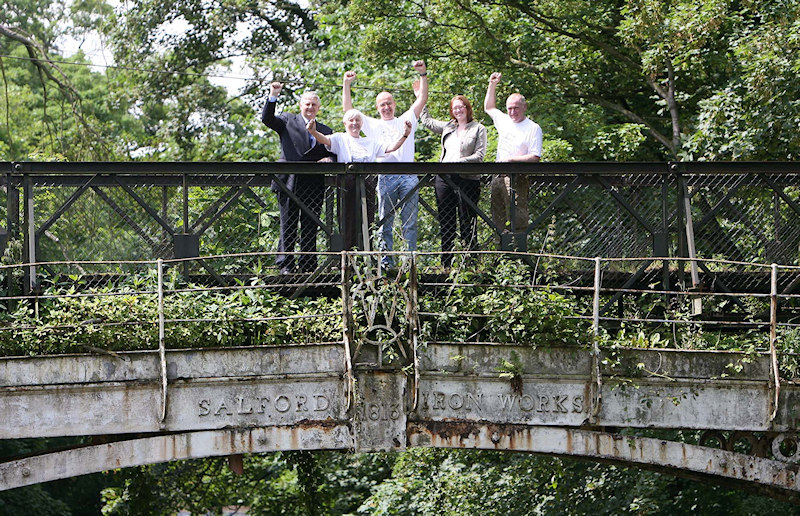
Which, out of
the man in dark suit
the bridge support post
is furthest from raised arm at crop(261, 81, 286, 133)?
the bridge support post

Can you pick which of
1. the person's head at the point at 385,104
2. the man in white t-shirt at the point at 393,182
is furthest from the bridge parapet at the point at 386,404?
the person's head at the point at 385,104

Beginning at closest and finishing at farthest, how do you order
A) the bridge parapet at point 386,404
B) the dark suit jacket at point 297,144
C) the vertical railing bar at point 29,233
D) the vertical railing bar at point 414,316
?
the bridge parapet at point 386,404 → the vertical railing bar at point 414,316 → the vertical railing bar at point 29,233 → the dark suit jacket at point 297,144

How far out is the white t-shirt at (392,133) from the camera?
42.6 feet

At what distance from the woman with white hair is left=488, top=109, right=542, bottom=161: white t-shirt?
90cm

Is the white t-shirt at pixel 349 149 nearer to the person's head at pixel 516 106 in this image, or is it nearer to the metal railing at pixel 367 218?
the metal railing at pixel 367 218

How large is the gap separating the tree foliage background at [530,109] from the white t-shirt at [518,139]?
3.76 metres

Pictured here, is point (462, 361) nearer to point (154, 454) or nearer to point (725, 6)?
point (154, 454)

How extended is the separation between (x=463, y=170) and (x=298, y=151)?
1592 mm

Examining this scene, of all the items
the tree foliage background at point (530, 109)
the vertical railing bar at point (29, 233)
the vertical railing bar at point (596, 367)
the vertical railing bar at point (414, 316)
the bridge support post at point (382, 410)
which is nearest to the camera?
the vertical railing bar at point (414, 316)

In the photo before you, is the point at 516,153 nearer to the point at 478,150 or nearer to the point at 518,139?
the point at 518,139

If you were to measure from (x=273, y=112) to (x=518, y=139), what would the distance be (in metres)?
2.34

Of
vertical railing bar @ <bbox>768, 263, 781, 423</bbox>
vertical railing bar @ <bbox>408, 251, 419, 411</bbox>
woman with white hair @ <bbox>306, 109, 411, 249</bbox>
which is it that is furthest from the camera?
woman with white hair @ <bbox>306, 109, 411, 249</bbox>

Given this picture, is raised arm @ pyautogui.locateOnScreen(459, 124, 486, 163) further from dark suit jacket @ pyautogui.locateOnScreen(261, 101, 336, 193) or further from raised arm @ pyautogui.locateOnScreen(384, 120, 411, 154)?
dark suit jacket @ pyautogui.locateOnScreen(261, 101, 336, 193)

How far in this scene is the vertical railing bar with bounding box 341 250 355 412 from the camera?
36.6ft
